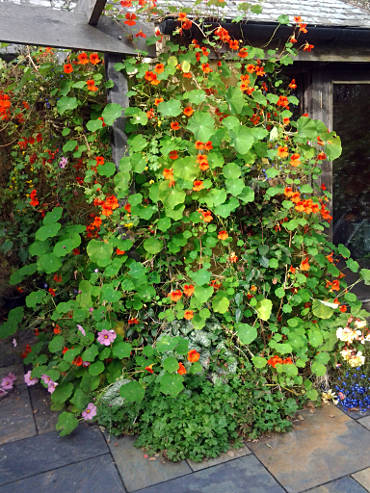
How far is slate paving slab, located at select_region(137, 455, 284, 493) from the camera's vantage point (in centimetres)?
207

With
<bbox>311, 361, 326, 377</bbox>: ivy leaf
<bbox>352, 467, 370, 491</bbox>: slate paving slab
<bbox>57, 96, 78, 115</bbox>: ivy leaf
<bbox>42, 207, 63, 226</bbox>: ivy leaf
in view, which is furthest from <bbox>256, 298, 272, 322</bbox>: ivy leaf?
<bbox>57, 96, 78, 115</bbox>: ivy leaf

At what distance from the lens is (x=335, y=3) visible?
4.08m

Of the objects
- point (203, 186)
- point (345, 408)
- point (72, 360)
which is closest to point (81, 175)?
point (203, 186)

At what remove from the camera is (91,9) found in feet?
7.93

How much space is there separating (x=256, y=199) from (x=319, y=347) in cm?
110

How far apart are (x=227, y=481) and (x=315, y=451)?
55 cm

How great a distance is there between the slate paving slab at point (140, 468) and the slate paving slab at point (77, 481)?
5 cm

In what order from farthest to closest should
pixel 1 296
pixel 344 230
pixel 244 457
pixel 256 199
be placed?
pixel 344 230 → pixel 1 296 → pixel 256 199 → pixel 244 457

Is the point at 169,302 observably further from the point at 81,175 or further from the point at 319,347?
the point at 81,175

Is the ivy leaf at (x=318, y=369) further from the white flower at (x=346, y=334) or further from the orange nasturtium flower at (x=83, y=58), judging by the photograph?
the orange nasturtium flower at (x=83, y=58)

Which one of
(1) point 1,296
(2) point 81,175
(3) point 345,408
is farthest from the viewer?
(1) point 1,296

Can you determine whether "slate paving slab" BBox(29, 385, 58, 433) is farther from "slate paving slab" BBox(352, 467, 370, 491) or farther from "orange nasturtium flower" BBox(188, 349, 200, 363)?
"slate paving slab" BBox(352, 467, 370, 491)

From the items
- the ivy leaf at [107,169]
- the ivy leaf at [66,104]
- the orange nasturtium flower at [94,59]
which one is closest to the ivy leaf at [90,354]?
the ivy leaf at [107,169]

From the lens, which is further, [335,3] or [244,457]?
[335,3]
